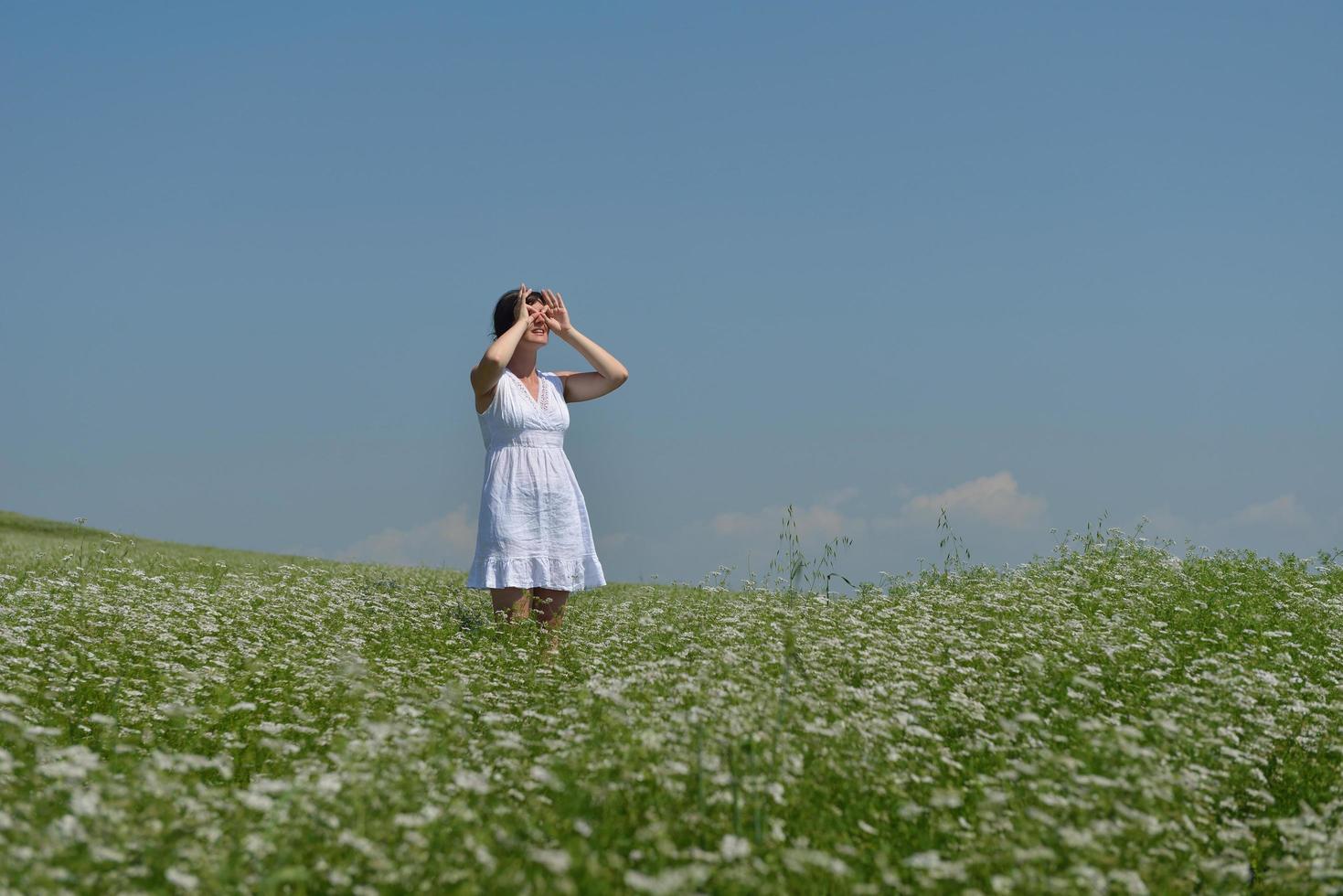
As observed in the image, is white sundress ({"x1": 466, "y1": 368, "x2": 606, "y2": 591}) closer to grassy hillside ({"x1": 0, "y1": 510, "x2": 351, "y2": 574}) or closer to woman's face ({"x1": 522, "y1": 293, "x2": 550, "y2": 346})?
woman's face ({"x1": 522, "y1": 293, "x2": 550, "y2": 346})

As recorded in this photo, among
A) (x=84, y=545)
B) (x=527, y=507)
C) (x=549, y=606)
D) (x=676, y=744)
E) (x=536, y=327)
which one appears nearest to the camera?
(x=676, y=744)

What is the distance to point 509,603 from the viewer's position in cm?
956

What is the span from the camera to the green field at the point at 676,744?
171 inches

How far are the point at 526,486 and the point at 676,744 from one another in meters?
4.44

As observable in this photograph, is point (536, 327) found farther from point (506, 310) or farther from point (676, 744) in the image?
point (676, 744)

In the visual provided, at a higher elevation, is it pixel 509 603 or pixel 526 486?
pixel 526 486

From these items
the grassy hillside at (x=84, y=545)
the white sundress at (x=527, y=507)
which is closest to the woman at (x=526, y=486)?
the white sundress at (x=527, y=507)

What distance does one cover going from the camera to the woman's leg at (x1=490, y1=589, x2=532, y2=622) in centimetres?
948

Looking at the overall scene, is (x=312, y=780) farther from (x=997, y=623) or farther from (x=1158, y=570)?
(x=1158, y=570)

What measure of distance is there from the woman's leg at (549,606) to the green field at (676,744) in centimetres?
38

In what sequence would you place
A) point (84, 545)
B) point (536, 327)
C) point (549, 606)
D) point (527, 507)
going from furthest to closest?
point (84, 545)
point (536, 327)
point (549, 606)
point (527, 507)

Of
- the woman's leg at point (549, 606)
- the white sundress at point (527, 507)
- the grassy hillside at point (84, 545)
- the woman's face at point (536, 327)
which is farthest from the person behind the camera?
the grassy hillside at point (84, 545)

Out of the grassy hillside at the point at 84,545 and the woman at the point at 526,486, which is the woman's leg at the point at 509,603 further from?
the grassy hillside at the point at 84,545

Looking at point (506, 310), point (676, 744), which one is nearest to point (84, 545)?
point (506, 310)
